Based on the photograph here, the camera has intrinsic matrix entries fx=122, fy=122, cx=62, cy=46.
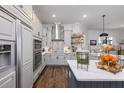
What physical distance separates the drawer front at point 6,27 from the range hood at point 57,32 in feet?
16.4

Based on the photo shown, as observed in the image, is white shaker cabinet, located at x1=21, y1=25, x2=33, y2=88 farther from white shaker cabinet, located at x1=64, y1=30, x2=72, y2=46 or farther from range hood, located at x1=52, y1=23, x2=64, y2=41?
white shaker cabinet, located at x1=64, y1=30, x2=72, y2=46

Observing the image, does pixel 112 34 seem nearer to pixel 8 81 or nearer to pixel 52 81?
pixel 52 81

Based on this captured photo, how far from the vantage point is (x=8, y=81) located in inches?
63.9

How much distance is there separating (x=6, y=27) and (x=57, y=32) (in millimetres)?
5247

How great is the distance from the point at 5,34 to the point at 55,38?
5.28 m

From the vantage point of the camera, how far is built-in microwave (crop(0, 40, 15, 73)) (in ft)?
4.92

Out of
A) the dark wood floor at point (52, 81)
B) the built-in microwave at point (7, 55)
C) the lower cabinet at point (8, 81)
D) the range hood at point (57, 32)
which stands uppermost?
the range hood at point (57, 32)

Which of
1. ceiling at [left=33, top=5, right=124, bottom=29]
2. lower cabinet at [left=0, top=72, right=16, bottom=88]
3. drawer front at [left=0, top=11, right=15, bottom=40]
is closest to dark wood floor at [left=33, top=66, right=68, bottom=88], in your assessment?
lower cabinet at [left=0, top=72, right=16, bottom=88]

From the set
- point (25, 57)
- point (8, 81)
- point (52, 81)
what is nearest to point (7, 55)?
point (8, 81)

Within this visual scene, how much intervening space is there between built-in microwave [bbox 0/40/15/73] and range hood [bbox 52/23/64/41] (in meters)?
5.03

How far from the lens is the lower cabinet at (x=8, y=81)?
1.46 metres

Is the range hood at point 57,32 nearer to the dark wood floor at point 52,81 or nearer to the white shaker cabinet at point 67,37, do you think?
the white shaker cabinet at point 67,37

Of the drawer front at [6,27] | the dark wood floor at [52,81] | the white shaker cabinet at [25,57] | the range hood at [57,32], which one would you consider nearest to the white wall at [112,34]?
the range hood at [57,32]
